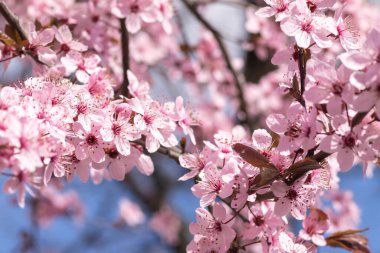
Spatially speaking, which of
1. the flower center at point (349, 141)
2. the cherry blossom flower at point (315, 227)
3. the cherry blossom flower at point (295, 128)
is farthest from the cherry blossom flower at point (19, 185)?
the flower center at point (349, 141)

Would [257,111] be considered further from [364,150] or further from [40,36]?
[364,150]

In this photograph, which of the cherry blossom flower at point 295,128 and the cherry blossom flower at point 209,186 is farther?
the cherry blossom flower at point 209,186

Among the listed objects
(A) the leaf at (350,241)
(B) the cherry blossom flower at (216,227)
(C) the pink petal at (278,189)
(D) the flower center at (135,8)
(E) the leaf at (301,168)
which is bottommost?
(A) the leaf at (350,241)

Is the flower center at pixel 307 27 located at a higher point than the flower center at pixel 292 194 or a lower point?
higher

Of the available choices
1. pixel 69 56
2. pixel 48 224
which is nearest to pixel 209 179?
pixel 69 56

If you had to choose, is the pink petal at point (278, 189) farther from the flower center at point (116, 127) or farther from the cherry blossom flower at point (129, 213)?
the cherry blossom flower at point (129, 213)

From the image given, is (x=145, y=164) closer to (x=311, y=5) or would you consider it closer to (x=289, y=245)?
(x=289, y=245)

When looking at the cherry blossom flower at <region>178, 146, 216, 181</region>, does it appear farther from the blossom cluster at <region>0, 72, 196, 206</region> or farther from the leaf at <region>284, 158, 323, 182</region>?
the leaf at <region>284, 158, 323, 182</region>

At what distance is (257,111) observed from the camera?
16.8ft

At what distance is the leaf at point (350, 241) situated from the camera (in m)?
2.13

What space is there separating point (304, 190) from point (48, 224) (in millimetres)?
4522

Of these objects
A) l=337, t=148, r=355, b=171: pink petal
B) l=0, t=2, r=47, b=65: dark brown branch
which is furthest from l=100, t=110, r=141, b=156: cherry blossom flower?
l=337, t=148, r=355, b=171: pink petal

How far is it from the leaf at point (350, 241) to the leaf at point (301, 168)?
0.50 meters

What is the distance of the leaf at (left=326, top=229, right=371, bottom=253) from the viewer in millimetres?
2127
